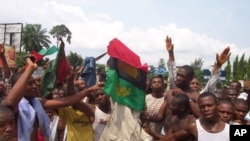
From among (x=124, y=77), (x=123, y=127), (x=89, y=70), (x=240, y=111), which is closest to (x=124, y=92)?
(x=124, y=77)

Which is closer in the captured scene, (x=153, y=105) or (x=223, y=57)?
(x=223, y=57)

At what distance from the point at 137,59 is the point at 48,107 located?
1347 millimetres

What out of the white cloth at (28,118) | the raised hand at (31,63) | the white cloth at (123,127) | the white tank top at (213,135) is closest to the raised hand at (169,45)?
the white cloth at (123,127)

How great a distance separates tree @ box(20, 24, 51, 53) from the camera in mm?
71062

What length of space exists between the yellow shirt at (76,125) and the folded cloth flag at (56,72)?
1.95 feet

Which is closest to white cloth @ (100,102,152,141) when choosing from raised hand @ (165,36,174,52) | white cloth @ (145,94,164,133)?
white cloth @ (145,94,164,133)

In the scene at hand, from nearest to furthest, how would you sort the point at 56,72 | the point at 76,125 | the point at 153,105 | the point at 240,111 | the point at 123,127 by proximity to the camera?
the point at 56,72 < the point at 123,127 < the point at 76,125 < the point at 240,111 < the point at 153,105

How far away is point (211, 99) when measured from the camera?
4.21 m

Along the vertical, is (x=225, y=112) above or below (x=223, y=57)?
below

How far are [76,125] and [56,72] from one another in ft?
2.90

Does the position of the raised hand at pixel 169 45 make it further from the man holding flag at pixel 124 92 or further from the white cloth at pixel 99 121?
the white cloth at pixel 99 121

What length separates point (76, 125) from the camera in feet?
16.6

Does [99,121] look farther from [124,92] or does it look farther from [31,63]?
[31,63]

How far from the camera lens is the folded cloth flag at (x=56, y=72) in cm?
447
